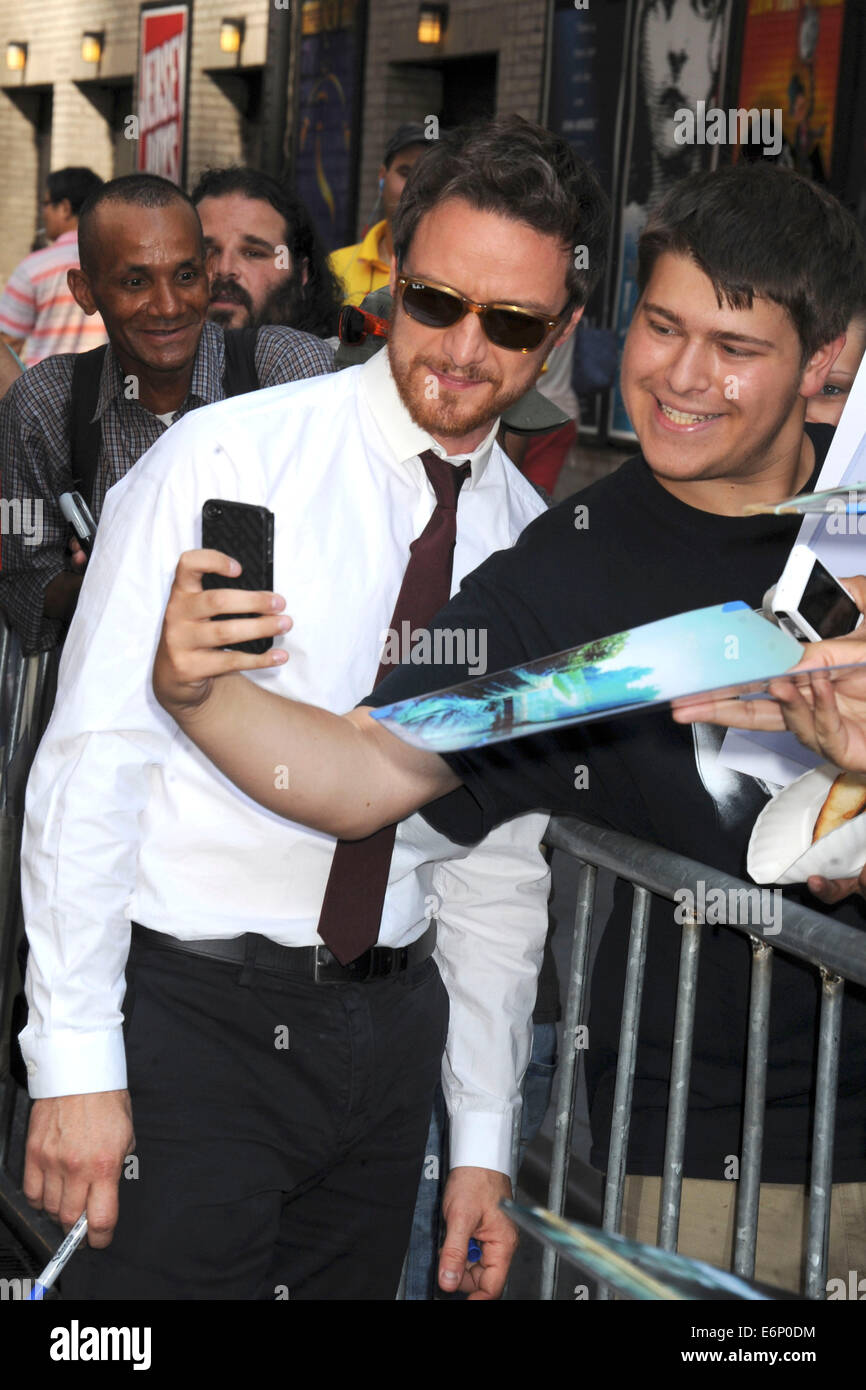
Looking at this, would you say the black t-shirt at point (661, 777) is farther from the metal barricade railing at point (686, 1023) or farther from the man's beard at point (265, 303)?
the man's beard at point (265, 303)

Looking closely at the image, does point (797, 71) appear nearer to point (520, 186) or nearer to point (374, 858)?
point (520, 186)

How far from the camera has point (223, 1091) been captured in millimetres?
2420

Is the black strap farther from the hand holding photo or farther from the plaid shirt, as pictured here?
the hand holding photo

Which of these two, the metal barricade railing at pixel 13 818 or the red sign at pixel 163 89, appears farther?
the red sign at pixel 163 89

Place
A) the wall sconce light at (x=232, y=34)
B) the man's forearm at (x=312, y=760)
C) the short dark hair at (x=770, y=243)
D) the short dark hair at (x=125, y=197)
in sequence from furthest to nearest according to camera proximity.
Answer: the wall sconce light at (x=232, y=34), the short dark hair at (x=125, y=197), the short dark hair at (x=770, y=243), the man's forearm at (x=312, y=760)

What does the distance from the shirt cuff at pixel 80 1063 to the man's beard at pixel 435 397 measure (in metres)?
1.01

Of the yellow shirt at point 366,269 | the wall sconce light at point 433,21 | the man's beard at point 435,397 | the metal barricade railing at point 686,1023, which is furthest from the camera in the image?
the wall sconce light at point 433,21

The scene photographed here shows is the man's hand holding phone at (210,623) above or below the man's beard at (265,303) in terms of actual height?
below

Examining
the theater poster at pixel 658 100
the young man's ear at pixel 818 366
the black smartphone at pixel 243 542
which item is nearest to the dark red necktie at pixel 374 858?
the young man's ear at pixel 818 366

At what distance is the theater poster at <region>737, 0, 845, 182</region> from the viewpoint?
30.0ft

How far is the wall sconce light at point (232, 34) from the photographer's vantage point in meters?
17.0

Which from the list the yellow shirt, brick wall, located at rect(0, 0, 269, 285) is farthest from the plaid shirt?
brick wall, located at rect(0, 0, 269, 285)
